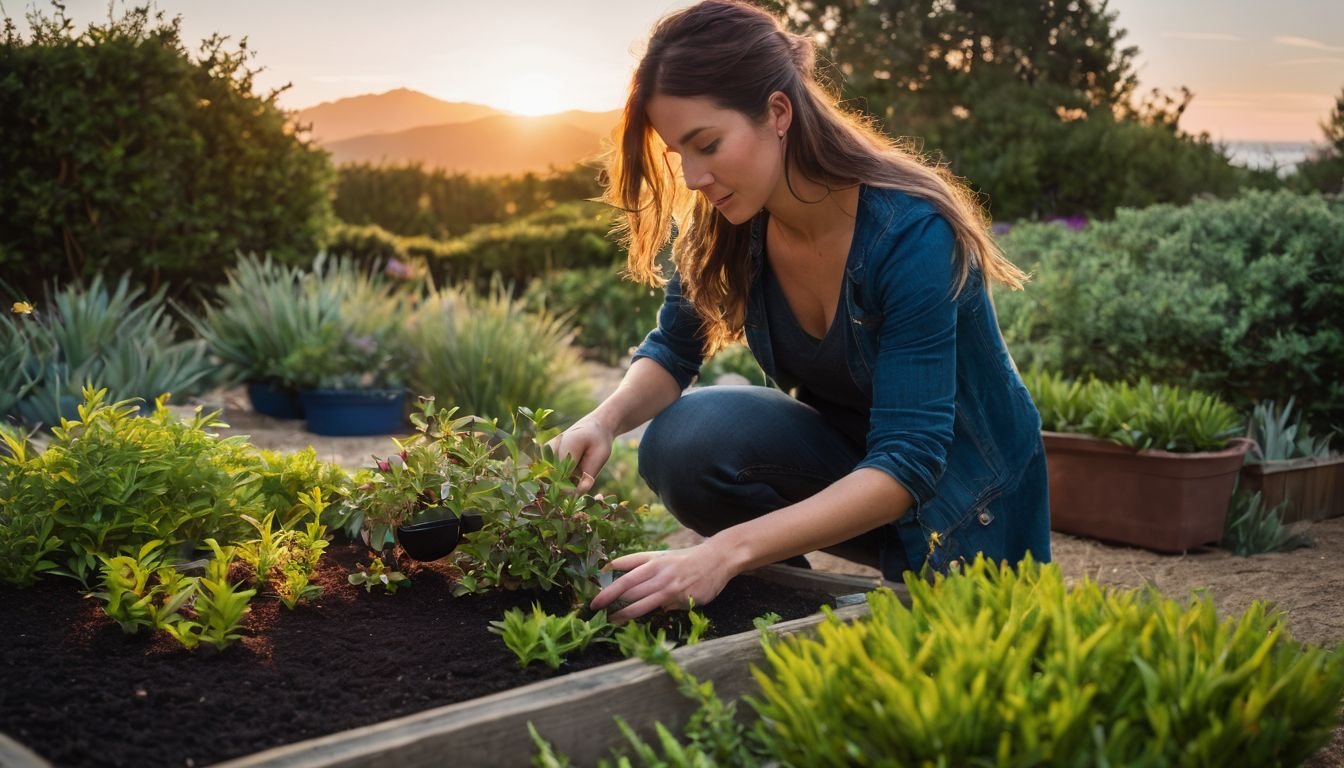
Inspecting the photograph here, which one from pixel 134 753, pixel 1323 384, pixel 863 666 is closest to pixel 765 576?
pixel 863 666

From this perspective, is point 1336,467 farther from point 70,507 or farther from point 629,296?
point 629,296

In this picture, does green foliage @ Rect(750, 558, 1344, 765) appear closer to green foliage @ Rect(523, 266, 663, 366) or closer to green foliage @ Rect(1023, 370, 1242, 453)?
green foliage @ Rect(1023, 370, 1242, 453)

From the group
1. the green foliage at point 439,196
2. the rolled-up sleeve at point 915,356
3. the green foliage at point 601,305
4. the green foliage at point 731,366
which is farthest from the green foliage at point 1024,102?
the rolled-up sleeve at point 915,356

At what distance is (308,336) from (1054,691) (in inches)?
204

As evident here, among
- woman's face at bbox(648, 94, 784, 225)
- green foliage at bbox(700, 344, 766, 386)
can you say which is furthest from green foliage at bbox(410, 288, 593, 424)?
woman's face at bbox(648, 94, 784, 225)

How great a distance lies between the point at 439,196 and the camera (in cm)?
1430

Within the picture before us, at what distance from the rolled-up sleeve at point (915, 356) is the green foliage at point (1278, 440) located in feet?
8.03

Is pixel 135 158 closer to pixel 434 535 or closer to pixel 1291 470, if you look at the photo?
pixel 434 535

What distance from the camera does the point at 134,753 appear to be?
148 centimetres

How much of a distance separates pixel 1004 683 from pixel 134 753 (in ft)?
3.76

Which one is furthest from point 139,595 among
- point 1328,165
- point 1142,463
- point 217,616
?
point 1328,165

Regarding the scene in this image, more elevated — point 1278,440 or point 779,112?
point 779,112

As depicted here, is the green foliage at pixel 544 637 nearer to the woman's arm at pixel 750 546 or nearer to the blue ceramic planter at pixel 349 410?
the woman's arm at pixel 750 546

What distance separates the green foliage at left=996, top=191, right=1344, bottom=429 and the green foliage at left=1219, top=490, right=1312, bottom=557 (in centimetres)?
69
